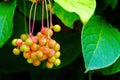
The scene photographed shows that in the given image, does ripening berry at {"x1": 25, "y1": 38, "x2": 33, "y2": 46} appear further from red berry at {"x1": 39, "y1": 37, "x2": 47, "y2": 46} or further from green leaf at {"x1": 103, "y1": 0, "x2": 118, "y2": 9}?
green leaf at {"x1": 103, "y1": 0, "x2": 118, "y2": 9}

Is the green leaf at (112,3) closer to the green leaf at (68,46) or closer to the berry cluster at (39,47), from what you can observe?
the green leaf at (68,46)

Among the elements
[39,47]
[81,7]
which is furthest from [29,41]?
[81,7]

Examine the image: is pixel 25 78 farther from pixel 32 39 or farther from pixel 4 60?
pixel 32 39

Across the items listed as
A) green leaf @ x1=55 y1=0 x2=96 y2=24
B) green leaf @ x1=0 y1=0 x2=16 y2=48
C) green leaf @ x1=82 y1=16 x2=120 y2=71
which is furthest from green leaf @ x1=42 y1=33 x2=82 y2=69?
green leaf @ x1=55 y1=0 x2=96 y2=24

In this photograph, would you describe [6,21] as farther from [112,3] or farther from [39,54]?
[112,3]

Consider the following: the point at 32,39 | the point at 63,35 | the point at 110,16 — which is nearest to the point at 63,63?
the point at 63,35

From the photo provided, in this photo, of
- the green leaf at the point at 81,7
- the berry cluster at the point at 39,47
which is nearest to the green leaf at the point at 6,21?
the berry cluster at the point at 39,47
